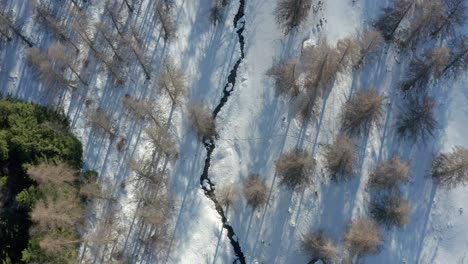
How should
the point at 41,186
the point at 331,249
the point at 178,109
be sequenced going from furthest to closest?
the point at 178,109, the point at 331,249, the point at 41,186

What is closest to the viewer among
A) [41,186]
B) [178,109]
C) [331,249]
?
[41,186]

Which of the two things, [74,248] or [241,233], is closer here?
[74,248]

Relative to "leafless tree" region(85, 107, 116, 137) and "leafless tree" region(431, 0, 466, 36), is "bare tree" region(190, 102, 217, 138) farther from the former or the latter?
"leafless tree" region(431, 0, 466, 36)

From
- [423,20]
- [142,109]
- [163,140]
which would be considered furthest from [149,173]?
[423,20]

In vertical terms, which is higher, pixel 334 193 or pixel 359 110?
pixel 359 110

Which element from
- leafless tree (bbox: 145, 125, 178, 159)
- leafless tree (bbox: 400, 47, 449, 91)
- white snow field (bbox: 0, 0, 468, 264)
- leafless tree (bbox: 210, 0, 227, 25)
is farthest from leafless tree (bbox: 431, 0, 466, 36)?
leafless tree (bbox: 145, 125, 178, 159)

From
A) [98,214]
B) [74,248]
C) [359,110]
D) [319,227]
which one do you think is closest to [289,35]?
[359,110]

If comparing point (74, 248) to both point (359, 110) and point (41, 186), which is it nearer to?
point (41, 186)
